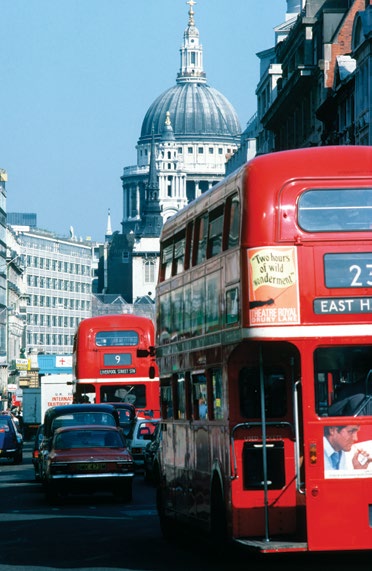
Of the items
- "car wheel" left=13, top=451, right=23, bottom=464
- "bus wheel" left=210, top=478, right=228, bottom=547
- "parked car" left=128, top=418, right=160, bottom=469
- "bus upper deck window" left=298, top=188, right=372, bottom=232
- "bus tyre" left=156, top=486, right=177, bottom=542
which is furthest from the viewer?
"car wheel" left=13, top=451, right=23, bottom=464

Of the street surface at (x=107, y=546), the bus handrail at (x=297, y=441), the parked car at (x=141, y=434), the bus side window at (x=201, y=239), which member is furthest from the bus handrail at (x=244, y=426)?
the parked car at (x=141, y=434)

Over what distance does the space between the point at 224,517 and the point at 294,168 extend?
352 centimetres

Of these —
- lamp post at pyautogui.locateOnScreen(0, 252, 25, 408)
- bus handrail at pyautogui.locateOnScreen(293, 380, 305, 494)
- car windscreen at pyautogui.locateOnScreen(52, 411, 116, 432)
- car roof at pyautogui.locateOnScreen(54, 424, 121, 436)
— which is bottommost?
bus handrail at pyautogui.locateOnScreen(293, 380, 305, 494)

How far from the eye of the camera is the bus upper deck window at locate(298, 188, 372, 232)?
16.5m

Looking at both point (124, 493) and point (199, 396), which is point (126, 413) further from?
point (199, 396)

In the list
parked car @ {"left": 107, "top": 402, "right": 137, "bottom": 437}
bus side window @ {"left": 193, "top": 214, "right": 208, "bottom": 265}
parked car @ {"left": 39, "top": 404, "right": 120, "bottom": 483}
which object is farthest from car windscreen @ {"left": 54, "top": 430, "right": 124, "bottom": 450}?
parked car @ {"left": 107, "top": 402, "right": 137, "bottom": 437}

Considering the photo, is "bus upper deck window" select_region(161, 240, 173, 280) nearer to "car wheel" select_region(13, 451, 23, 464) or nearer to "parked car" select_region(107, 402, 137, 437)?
"parked car" select_region(107, 402, 137, 437)

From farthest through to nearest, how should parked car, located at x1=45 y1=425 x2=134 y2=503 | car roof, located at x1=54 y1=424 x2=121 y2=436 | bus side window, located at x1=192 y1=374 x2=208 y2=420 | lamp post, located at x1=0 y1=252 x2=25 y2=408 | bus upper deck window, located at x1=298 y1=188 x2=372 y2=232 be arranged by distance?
lamp post, located at x1=0 y1=252 x2=25 y2=408 → car roof, located at x1=54 y1=424 x2=121 y2=436 → parked car, located at x1=45 y1=425 x2=134 y2=503 → bus side window, located at x1=192 y1=374 x2=208 y2=420 → bus upper deck window, located at x1=298 y1=188 x2=372 y2=232

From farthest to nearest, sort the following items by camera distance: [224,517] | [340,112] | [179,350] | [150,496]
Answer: [340,112]
[150,496]
[179,350]
[224,517]

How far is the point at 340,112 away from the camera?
68500mm

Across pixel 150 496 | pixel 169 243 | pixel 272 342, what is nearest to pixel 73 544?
pixel 169 243

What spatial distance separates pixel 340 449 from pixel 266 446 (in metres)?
0.86

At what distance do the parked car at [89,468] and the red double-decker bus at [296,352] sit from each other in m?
13.0

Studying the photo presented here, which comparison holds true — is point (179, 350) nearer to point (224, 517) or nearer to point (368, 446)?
point (224, 517)
